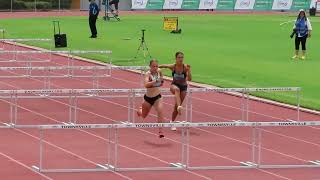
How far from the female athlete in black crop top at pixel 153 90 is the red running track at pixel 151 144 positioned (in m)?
0.52

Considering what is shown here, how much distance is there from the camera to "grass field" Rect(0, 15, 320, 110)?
27.2 m

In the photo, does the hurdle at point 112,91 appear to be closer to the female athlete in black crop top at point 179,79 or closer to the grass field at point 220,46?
the female athlete in black crop top at point 179,79

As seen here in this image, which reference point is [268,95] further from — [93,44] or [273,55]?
[93,44]

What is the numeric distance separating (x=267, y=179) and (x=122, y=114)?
7270 millimetres

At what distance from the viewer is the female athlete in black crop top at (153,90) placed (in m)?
17.2

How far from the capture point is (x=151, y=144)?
16.7 meters

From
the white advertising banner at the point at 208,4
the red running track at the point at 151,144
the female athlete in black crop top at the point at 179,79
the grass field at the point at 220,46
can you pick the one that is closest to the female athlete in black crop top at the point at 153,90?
the red running track at the point at 151,144

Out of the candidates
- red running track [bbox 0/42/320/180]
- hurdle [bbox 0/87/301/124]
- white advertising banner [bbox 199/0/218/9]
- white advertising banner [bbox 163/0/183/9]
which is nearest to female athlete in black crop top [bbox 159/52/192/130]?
hurdle [bbox 0/87/301/124]

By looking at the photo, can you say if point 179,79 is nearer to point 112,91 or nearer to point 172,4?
point 112,91

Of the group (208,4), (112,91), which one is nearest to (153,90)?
(112,91)

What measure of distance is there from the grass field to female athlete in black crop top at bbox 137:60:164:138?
5.55 meters

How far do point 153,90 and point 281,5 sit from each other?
64.1 meters

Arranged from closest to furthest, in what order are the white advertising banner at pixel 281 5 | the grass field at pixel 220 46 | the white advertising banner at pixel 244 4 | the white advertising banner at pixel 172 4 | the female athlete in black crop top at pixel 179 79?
the female athlete in black crop top at pixel 179 79, the grass field at pixel 220 46, the white advertising banner at pixel 172 4, the white advertising banner at pixel 244 4, the white advertising banner at pixel 281 5

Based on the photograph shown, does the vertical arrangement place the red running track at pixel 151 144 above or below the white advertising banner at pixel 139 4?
above
